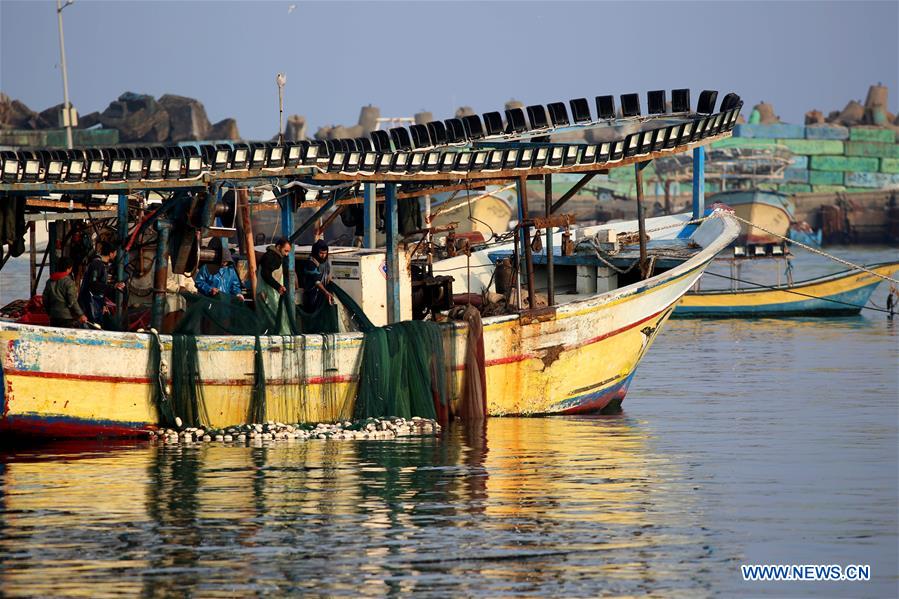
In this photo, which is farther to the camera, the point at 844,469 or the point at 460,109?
the point at 460,109

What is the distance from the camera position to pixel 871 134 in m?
121

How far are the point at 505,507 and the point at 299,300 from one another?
5.97 metres

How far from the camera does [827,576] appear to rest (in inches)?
496

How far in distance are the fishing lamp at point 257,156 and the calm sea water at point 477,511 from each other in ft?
11.5

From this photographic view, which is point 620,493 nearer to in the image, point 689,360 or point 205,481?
point 205,481

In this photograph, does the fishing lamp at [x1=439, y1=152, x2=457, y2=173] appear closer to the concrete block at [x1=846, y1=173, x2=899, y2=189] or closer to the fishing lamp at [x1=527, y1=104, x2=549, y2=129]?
the fishing lamp at [x1=527, y1=104, x2=549, y2=129]

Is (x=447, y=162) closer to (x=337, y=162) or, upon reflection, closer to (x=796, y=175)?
(x=337, y=162)

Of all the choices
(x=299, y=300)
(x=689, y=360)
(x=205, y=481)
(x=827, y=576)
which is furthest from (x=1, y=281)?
(x=827, y=576)

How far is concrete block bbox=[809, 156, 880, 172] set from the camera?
117 meters

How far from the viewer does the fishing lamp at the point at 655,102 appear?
2423cm

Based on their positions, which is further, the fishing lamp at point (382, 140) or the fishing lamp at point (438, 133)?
the fishing lamp at point (382, 140)

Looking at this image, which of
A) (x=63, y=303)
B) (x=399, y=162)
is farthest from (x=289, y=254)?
(x=63, y=303)

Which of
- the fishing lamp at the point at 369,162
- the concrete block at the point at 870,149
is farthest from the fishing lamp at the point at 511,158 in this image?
the concrete block at the point at 870,149

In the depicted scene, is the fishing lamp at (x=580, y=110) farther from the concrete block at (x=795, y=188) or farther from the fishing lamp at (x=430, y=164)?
the concrete block at (x=795, y=188)
